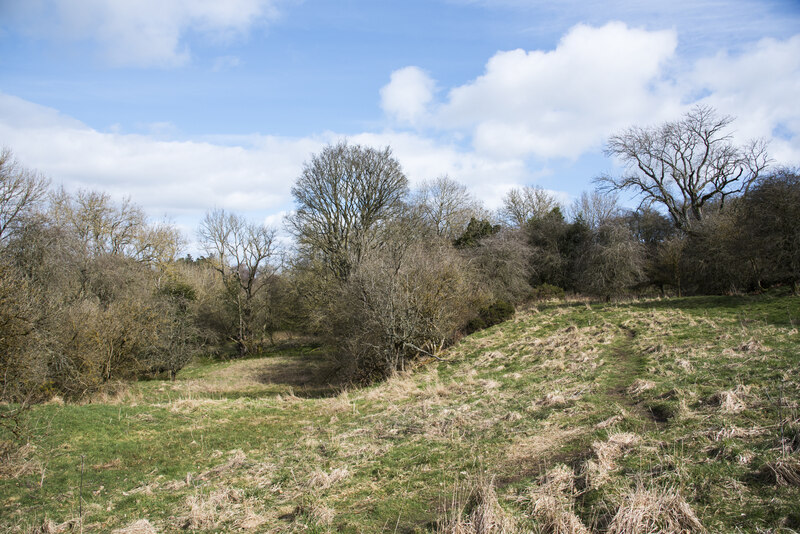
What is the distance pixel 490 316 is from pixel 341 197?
523 inches

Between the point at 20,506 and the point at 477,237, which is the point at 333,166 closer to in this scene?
the point at 477,237

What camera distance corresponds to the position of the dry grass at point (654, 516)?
3914 mm

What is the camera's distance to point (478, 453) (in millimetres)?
6941

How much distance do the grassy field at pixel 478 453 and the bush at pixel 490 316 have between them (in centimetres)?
827

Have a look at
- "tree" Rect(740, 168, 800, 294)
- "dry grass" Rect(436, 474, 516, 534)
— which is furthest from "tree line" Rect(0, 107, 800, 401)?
"dry grass" Rect(436, 474, 516, 534)

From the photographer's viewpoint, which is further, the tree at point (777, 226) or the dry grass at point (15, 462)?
the tree at point (777, 226)

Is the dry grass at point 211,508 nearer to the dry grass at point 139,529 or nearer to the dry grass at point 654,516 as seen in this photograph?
the dry grass at point 139,529

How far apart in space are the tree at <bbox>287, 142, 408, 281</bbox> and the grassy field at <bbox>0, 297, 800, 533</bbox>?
54.4 feet

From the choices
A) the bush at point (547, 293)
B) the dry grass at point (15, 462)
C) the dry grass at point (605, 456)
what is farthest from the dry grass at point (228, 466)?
the bush at point (547, 293)

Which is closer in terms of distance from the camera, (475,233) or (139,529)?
(139,529)

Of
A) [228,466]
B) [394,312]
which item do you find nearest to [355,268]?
[394,312]

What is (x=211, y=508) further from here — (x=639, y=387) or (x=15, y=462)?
(x=639, y=387)

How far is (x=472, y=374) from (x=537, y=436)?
23.7 ft

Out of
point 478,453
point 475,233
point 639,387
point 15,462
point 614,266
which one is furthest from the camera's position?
point 475,233
